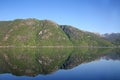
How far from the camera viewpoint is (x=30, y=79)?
5041cm

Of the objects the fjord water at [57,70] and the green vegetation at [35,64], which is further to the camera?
the green vegetation at [35,64]

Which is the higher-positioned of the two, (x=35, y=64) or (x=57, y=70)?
(x=57, y=70)

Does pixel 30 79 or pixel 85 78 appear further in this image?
pixel 85 78

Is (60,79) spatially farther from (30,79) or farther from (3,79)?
(3,79)

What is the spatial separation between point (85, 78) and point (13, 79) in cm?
1600

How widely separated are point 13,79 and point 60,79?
1018 centimetres

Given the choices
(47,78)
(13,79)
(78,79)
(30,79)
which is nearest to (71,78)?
(78,79)

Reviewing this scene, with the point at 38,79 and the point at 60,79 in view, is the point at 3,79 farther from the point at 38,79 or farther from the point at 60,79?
the point at 60,79

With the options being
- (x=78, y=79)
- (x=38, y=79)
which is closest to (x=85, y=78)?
(x=78, y=79)

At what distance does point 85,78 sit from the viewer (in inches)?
2116

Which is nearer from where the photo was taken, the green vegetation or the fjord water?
the fjord water

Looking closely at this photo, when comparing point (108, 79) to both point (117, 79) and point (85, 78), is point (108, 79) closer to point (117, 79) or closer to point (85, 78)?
point (117, 79)

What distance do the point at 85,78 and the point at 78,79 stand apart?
2245mm

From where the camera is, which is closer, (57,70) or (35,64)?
(57,70)
